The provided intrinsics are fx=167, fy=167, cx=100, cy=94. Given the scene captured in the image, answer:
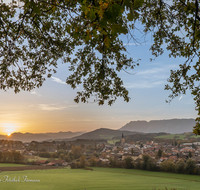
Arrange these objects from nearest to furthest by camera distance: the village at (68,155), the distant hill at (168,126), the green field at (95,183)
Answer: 1. the green field at (95,183)
2. the village at (68,155)
3. the distant hill at (168,126)

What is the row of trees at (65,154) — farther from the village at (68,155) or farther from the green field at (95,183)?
the green field at (95,183)

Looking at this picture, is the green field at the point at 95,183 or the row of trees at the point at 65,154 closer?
the green field at the point at 95,183

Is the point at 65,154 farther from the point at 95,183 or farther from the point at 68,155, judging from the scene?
the point at 95,183

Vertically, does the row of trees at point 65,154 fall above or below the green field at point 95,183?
below

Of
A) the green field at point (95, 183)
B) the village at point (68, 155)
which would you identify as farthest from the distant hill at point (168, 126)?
the green field at point (95, 183)

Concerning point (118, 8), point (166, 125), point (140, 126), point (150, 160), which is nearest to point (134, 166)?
point (150, 160)

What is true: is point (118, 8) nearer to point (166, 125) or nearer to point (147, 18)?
point (147, 18)

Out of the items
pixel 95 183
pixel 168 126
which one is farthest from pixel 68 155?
pixel 168 126

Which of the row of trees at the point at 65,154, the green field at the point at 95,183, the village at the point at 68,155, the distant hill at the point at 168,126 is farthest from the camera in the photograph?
the distant hill at the point at 168,126

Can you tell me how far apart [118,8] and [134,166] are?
120ft

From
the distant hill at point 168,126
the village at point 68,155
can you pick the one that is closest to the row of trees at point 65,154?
the village at point 68,155

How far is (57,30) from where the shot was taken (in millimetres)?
7512

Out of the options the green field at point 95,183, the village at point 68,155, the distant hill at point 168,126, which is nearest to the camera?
the green field at point 95,183

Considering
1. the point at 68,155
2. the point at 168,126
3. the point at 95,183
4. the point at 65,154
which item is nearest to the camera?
the point at 95,183
